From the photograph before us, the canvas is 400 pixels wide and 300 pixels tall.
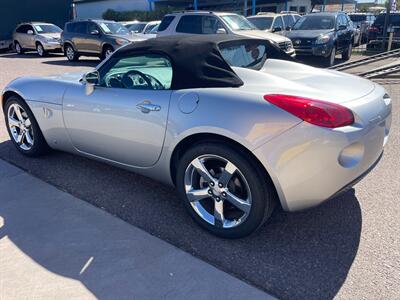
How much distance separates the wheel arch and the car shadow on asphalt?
38cm

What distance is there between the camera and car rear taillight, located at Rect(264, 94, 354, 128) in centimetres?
234

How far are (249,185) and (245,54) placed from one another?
145 centimetres

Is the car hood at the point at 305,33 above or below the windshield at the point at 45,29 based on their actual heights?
below

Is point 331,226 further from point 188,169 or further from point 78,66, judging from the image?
point 78,66

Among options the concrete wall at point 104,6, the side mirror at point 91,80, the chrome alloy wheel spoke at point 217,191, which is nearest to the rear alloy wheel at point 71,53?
the side mirror at point 91,80

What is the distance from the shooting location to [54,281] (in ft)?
8.01

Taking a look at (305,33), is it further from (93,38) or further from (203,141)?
(203,141)

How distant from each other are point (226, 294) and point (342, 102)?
146cm

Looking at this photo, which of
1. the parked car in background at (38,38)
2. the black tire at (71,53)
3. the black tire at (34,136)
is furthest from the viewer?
the parked car in background at (38,38)

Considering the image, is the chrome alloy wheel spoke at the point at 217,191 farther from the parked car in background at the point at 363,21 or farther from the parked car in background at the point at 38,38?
the parked car in background at the point at 363,21

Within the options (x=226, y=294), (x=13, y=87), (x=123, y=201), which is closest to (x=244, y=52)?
(x=123, y=201)

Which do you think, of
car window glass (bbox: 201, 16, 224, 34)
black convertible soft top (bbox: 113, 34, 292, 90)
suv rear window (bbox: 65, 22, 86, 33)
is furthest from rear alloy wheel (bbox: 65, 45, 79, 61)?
black convertible soft top (bbox: 113, 34, 292, 90)

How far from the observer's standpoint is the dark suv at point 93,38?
1376cm

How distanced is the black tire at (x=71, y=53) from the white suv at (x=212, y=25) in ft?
17.5
